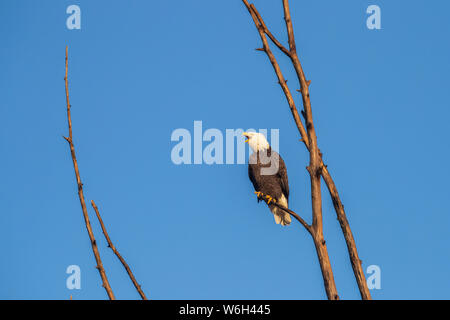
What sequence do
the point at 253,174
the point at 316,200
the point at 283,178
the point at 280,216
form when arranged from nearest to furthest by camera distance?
the point at 316,200 → the point at 283,178 → the point at 253,174 → the point at 280,216

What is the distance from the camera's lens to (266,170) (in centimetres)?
983

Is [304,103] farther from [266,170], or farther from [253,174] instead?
[253,174]

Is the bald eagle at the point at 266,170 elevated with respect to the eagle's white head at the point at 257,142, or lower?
lower

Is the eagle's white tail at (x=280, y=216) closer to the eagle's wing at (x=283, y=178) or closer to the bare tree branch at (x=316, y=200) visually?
the eagle's wing at (x=283, y=178)

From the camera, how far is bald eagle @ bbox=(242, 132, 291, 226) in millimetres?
9836

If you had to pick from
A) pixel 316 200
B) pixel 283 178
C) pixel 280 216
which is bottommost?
pixel 280 216

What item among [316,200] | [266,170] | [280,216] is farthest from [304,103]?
[280,216]

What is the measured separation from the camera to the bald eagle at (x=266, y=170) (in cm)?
984

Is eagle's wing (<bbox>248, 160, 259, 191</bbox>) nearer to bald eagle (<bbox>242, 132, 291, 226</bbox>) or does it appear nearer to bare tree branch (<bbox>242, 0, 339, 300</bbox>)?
bald eagle (<bbox>242, 132, 291, 226</bbox>)

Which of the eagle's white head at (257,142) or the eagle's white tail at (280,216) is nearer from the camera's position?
the eagle's white head at (257,142)

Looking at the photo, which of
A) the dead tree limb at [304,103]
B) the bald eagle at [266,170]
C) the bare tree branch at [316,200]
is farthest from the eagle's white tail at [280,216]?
the bare tree branch at [316,200]

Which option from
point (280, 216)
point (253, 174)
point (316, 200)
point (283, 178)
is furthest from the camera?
point (280, 216)
